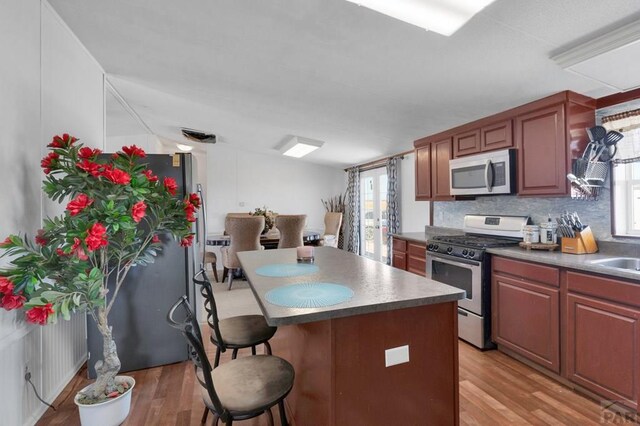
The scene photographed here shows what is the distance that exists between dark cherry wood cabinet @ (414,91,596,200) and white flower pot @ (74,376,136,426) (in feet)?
10.8

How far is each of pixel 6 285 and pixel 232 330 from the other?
1.09 meters

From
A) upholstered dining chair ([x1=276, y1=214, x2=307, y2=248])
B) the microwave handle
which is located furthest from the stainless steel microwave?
upholstered dining chair ([x1=276, y1=214, x2=307, y2=248])

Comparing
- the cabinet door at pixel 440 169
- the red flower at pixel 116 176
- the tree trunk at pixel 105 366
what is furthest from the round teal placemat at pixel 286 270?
the cabinet door at pixel 440 169

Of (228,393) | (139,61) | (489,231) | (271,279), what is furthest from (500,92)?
(139,61)

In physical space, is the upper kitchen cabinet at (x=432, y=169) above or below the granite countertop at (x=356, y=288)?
above

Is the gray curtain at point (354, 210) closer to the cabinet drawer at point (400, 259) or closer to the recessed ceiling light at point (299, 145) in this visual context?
the recessed ceiling light at point (299, 145)


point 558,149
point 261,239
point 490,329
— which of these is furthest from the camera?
point 261,239

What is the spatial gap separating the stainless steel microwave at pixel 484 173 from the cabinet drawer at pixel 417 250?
69 cm

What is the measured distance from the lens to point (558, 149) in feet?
7.95

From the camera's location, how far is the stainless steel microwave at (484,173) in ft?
9.12

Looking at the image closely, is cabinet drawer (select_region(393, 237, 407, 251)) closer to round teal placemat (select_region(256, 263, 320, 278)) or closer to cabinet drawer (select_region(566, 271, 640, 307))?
cabinet drawer (select_region(566, 271, 640, 307))

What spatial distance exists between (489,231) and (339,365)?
2671 mm

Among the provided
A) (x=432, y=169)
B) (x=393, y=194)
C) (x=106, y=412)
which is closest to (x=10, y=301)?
(x=106, y=412)

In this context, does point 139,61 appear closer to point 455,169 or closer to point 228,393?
point 228,393
